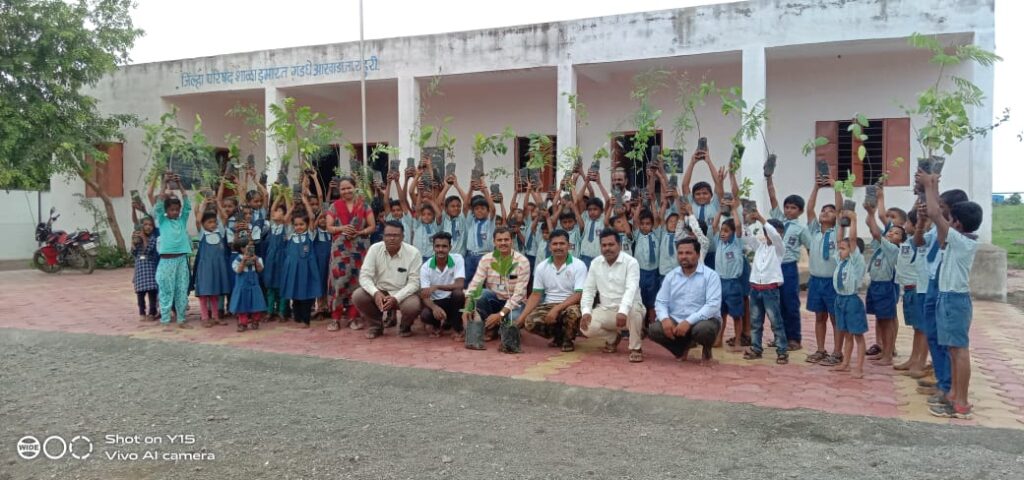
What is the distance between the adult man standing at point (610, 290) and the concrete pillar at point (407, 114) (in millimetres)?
6804

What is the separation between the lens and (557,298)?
20.6 feet

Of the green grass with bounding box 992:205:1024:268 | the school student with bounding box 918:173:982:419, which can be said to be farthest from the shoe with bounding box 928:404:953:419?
the green grass with bounding box 992:205:1024:268

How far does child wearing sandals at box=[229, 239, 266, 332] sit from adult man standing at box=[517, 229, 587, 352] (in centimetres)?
286

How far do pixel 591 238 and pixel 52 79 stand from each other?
11.3 m

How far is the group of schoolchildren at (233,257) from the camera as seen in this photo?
24.0 feet

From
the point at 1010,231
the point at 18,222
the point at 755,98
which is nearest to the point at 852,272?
the point at 755,98

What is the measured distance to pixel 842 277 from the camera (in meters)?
5.35

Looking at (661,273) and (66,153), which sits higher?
(66,153)

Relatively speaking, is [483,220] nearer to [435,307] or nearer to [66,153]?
[435,307]

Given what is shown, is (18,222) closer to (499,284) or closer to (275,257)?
(275,257)

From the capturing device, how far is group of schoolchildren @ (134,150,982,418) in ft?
14.7

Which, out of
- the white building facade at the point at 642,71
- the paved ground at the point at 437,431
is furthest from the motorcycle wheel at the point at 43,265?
the paved ground at the point at 437,431

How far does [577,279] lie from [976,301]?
6735 millimetres

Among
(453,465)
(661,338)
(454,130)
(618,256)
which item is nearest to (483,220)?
(618,256)
